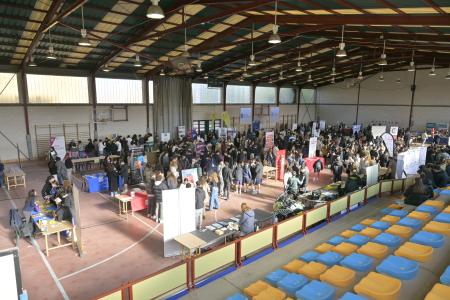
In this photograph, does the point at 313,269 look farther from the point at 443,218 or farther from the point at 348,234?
the point at 443,218

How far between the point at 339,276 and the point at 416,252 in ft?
5.43

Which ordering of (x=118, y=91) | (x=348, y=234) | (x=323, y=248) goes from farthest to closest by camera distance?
(x=118, y=91)
(x=348, y=234)
(x=323, y=248)

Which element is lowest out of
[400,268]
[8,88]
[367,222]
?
[367,222]

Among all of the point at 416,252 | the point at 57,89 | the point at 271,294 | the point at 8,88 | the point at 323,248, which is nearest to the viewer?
the point at 271,294

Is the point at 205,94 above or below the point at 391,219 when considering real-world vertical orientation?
above

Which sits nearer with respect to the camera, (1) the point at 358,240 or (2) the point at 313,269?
(2) the point at 313,269

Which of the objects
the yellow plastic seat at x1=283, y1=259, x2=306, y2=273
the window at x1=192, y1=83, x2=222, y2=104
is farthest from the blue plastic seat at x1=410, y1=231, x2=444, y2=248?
the window at x1=192, y1=83, x2=222, y2=104

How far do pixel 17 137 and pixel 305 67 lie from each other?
19.0 m

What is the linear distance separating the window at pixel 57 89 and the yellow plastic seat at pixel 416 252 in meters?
18.0

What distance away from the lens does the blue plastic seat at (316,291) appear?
417 centimetres

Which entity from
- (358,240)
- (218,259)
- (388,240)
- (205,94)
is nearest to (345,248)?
(358,240)

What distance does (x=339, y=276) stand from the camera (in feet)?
15.4

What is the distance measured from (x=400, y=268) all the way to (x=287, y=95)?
95.7ft

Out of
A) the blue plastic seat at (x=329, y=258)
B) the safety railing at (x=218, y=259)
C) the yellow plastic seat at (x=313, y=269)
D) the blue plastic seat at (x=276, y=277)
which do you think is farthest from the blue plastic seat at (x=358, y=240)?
the blue plastic seat at (x=276, y=277)
